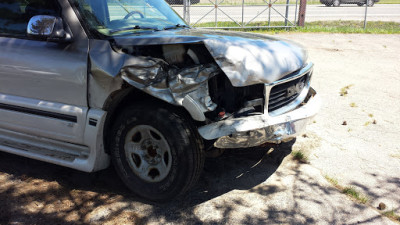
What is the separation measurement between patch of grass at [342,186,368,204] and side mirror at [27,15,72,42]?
2.98 meters

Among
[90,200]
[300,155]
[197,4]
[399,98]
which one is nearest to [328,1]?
[197,4]

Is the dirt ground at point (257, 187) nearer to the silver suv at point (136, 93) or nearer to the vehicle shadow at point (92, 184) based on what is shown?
the vehicle shadow at point (92, 184)

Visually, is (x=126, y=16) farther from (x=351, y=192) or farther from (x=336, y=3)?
(x=336, y=3)

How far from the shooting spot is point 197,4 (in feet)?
52.6

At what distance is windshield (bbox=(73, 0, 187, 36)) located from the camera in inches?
151

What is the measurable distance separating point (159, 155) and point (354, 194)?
186cm

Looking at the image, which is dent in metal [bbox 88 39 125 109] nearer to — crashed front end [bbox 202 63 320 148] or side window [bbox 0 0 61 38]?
side window [bbox 0 0 61 38]

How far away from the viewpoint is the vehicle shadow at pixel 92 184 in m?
3.54

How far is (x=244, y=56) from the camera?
338 cm

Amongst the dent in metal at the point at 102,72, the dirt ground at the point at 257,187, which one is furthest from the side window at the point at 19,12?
the dirt ground at the point at 257,187

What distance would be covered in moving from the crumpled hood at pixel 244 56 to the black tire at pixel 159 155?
558 millimetres

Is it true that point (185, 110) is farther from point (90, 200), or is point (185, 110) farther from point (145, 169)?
point (90, 200)

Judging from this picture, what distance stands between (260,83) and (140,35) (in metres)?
1.27

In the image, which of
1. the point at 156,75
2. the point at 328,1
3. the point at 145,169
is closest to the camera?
the point at 156,75
